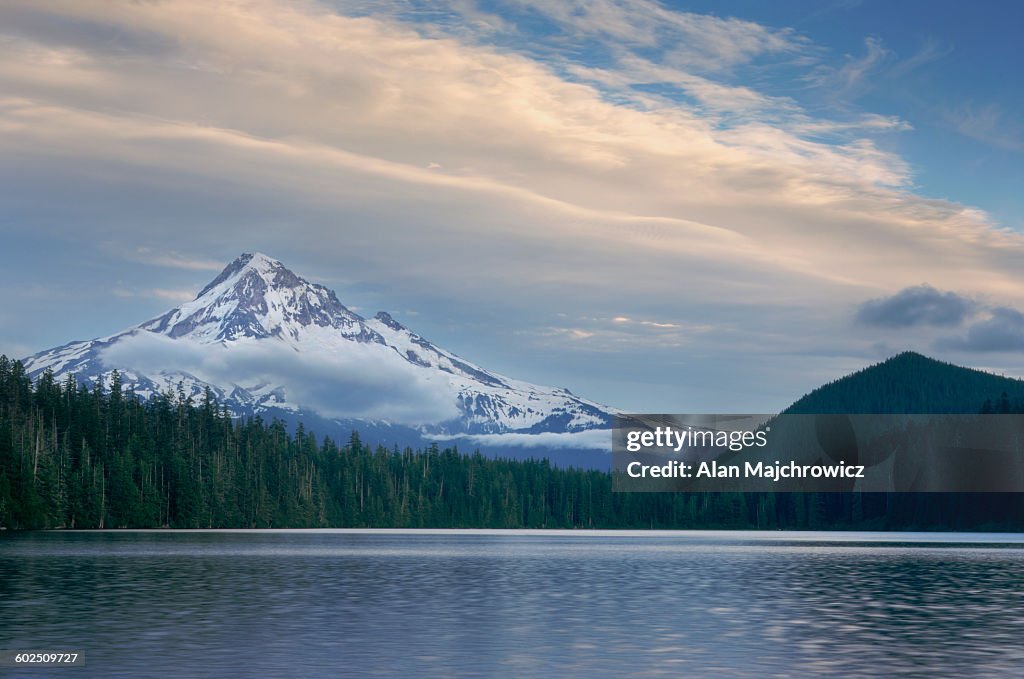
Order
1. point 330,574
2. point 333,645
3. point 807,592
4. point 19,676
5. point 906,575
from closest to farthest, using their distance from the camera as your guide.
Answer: point 19,676, point 333,645, point 807,592, point 330,574, point 906,575

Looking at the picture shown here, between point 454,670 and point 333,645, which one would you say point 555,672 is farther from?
point 333,645

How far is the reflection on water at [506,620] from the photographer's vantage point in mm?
36469

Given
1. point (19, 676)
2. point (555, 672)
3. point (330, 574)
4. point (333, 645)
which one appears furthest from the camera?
point (330, 574)

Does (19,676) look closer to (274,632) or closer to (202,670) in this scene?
(202,670)

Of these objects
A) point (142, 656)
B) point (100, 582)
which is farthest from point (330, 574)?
point (142, 656)

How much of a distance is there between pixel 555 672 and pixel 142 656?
12.4 meters

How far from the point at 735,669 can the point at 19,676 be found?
19642mm

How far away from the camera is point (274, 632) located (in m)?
44.0

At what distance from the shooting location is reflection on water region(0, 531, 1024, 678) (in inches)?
1436

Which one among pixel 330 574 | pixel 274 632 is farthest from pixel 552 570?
pixel 274 632

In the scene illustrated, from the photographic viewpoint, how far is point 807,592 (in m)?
66.5

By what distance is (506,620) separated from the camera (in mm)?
49531

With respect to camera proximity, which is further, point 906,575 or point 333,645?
point 906,575

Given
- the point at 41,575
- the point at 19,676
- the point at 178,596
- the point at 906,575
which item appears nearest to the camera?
the point at 19,676
